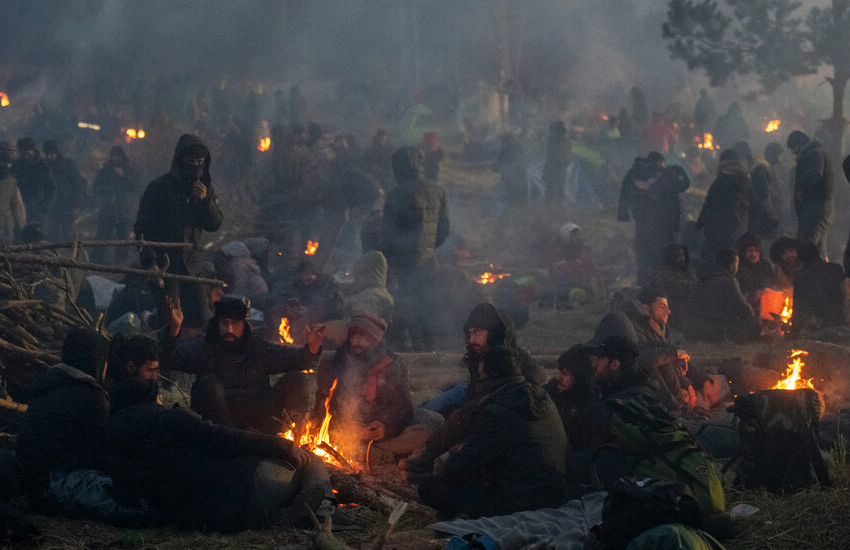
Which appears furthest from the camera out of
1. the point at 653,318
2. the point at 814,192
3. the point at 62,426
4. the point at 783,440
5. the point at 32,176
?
the point at 32,176

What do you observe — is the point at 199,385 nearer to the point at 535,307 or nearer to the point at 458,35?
the point at 535,307

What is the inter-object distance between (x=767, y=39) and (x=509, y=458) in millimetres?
15202

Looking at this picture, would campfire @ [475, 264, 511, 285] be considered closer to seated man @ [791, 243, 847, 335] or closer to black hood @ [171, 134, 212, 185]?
→ seated man @ [791, 243, 847, 335]

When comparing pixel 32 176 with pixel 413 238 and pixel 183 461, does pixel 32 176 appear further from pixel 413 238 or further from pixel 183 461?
pixel 183 461

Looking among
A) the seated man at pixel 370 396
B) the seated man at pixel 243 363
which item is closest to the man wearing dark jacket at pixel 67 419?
the seated man at pixel 243 363

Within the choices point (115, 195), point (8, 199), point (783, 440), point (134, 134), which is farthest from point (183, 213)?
point (134, 134)

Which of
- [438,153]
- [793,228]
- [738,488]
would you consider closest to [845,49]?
[793,228]

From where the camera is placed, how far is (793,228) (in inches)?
679

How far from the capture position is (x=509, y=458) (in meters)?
6.01

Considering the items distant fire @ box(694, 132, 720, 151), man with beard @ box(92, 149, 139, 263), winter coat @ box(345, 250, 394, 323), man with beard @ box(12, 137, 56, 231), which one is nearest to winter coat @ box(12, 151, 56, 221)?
man with beard @ box(12, 137, 56, 231)

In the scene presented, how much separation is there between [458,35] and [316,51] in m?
5.67

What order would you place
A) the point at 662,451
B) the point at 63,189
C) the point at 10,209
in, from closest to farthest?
the point at 662,451
the point at 10,209
the point at 63,189

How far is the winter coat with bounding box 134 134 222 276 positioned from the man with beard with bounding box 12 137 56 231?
743 centimetres

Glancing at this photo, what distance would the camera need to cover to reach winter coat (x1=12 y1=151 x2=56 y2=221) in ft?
51.6
